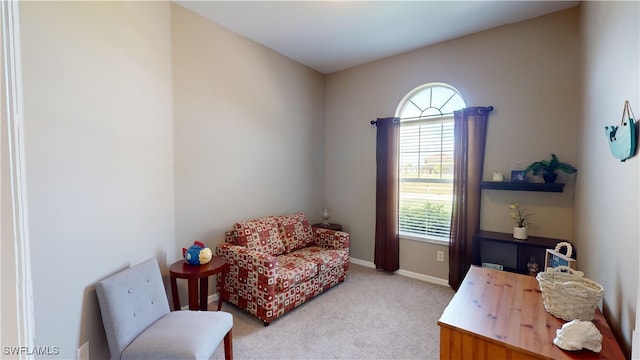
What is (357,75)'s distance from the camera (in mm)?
3979

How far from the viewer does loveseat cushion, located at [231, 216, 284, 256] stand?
2.86m

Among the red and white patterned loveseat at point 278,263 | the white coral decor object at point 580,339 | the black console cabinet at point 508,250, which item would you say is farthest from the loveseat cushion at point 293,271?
the white coral decor object at point 580,339

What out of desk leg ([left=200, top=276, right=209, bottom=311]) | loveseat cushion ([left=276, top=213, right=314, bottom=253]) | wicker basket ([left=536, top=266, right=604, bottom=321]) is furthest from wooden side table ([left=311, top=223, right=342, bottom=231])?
wicker basket ([left=536, top=266, right=604, bottom=321])

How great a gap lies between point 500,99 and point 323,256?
102 inches

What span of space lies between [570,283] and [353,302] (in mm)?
1935

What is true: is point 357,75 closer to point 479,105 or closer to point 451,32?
point 451,32

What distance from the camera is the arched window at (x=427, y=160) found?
3.34m

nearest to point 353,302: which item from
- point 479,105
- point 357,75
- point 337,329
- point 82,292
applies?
point 337,329

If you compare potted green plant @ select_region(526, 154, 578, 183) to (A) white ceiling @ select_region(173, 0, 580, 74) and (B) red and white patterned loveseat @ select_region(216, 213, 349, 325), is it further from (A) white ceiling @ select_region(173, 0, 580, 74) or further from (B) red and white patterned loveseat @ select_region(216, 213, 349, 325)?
(B) red and white patterned loveseat @ select_region(216, 213, 349, 325)

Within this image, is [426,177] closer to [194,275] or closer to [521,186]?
[521,186]

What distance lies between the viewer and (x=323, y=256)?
3076 mm

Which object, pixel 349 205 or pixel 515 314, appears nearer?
pixel 515 314

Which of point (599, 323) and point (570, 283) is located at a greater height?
point (570, 283)

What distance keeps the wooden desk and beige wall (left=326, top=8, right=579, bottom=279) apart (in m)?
1.53
